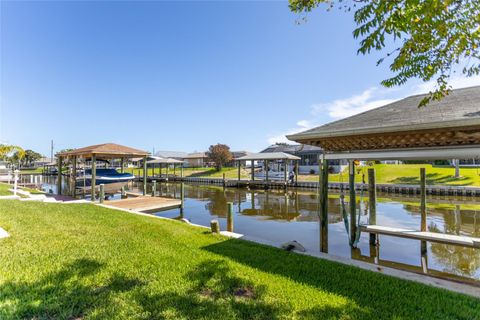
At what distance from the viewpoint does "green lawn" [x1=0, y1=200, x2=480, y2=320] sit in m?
2.77

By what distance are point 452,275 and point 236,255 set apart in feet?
16.5

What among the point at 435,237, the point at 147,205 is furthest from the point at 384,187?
the point at 147,205

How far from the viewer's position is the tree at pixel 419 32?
8.20ft

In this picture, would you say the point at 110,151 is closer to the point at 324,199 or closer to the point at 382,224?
the point at 324,199

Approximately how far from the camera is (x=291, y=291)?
329 cm

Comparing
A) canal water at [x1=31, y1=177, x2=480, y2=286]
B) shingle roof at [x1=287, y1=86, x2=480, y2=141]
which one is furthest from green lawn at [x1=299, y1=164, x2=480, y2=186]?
shingle roof at [x1=287, y1=86, x2=480, y2=141]

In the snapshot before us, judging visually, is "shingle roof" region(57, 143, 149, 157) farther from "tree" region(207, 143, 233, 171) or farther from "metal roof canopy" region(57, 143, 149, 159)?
"tree" region(207, 143, 233, 171)

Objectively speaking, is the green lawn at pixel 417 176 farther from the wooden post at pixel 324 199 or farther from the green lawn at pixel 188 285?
the green lawn at pixel 188 285

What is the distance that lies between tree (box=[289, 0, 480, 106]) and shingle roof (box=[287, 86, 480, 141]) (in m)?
0.66

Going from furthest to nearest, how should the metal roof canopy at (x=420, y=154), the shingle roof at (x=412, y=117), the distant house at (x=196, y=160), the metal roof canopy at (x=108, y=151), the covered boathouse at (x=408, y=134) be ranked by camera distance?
the distant house at (x=196, y=160)
the metal roof canopy at (x=108, y=151)
the metal roof canopy at (x=420, y=154)
the covered boathouse at (x=408, y=134)
the shingle roof at (x=412, y=117)


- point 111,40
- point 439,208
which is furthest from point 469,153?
point 111,40

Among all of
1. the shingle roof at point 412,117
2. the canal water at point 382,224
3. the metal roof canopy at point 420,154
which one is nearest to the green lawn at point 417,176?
the canal water at point 382,224

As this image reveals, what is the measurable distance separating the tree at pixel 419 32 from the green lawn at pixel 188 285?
2.91m

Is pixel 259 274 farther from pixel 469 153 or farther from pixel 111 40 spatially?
pixel 111 40
